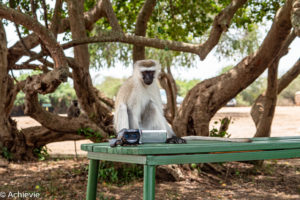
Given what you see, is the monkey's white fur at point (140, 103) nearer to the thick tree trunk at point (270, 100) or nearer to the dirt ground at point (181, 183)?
the dirt ground at point (181, 183)

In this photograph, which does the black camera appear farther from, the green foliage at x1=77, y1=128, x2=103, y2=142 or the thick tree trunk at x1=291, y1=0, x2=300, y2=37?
the green foliage at x1=77, y1=128, x2=103, y2=142

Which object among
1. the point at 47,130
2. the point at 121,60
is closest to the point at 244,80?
the point at 47,130

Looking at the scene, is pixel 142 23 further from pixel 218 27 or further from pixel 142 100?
pixel 142 100

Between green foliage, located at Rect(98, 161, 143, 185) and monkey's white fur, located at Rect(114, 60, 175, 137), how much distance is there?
1.31 meters

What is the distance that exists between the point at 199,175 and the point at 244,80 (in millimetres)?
1642

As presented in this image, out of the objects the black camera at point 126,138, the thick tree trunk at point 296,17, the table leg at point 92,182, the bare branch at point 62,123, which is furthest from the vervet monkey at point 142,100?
the bare branch at point 62,123

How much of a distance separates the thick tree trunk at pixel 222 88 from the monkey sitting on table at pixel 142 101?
1485mm

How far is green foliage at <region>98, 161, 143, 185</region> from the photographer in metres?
5.20

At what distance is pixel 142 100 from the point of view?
412 centimetres

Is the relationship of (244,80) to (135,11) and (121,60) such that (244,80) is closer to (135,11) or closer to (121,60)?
(135,11)

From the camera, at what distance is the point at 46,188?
15.1 feet

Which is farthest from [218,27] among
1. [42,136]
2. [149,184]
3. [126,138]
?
[42,136]

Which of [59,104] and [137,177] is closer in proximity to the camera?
[137,177]

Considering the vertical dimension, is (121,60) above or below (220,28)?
above
